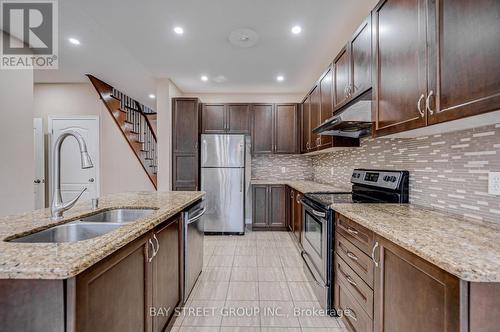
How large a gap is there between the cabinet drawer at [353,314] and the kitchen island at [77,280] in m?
1.24

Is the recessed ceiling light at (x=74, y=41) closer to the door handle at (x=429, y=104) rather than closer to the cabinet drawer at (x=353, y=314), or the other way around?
the door handle at (x=429, y=104)

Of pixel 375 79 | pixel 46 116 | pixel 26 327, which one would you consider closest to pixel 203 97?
pixel 46 116

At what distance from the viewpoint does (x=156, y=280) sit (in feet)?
4.79

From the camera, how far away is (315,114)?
11.4ft

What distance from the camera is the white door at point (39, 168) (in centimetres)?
443

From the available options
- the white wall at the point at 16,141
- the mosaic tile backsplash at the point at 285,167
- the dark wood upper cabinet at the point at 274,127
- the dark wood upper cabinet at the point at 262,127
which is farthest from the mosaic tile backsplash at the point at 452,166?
the white wall at the point at 16,141

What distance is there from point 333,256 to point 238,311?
3.03 ft

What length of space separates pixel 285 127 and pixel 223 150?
1.29 meters

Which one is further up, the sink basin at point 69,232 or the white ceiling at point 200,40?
the white ceiling at point 200,40

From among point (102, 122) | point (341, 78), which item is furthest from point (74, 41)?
point (341, 78)

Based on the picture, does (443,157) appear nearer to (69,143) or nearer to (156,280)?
(156,280)

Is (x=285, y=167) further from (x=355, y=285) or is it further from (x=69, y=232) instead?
(x=69, y=232)

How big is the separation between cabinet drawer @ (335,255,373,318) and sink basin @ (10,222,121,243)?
4.95 ft

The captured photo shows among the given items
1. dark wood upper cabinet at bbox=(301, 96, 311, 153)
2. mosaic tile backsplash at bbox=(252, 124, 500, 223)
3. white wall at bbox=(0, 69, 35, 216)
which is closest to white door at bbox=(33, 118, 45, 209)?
white wall at bbox=(0, 69, 35, 216)
